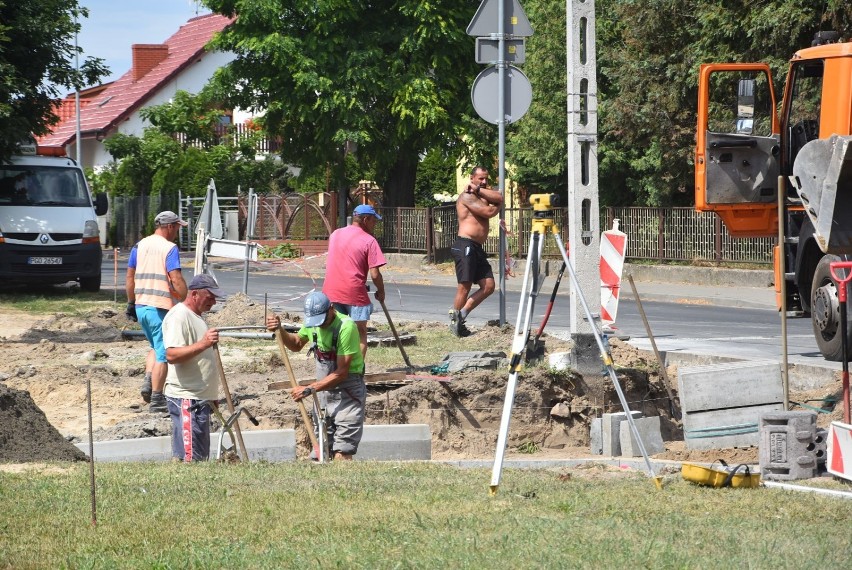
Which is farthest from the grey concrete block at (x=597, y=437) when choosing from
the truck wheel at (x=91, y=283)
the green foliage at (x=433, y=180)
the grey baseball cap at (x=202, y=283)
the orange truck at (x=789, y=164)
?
the green foliage at (x=433, y=180)

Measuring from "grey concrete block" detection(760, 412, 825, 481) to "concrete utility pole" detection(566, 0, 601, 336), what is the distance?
2684 mm

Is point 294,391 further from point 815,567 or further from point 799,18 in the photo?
point 799,18

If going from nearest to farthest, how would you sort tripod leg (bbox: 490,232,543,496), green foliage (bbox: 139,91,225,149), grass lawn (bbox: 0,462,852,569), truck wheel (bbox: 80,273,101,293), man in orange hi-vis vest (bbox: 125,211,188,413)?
grass lawn (bbox: 0,462,852,569)
tripod leg (bbox: 490,232,543,496)
man in orange hi-vis vest (bbox: 125,211,188,413)
truck wheel (bbox: 80,273,101,293)
green foliage (bbox: 139,91,225,149)

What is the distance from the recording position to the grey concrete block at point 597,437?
980cm

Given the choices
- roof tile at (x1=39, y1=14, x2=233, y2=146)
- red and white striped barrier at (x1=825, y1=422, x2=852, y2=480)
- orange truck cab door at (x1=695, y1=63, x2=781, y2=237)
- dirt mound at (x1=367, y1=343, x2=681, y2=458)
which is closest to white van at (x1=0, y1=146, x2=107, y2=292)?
dirt mound at (x1=367, y1=343, x2=681, y2=458)

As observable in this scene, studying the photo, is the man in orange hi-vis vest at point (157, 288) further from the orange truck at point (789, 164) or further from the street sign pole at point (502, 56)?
the orange truck at point (789, 164)

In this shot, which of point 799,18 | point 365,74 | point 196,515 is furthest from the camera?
point 365,74

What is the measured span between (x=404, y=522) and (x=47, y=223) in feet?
54.6

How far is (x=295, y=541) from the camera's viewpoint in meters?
5.58

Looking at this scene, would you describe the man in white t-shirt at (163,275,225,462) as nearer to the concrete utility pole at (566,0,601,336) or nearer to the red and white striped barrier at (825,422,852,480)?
the concrete utility pole at (566,0,601,336)

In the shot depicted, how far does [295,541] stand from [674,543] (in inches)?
68.2

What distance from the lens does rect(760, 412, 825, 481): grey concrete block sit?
7344mm

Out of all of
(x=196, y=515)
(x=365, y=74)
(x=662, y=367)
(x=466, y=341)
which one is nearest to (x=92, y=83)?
(x=365, y=74)

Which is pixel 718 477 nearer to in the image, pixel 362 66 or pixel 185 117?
pixel 362 66
